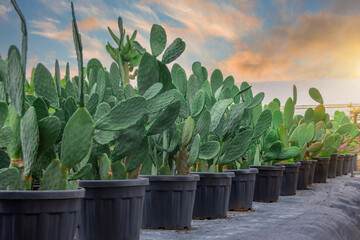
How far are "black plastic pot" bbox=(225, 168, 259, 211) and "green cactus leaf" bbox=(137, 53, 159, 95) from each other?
0.92 m

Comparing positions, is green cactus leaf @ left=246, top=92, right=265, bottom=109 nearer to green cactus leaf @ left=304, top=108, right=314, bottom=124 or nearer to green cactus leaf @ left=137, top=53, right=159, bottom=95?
green cactus leaf @ left=137, top=53, right=159, bottom=95

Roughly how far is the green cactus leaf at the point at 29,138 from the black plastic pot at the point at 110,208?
12.3 inches

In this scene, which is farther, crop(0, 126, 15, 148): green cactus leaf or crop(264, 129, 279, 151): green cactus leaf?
crop(264, 129, 279, 151): green cactus leaf

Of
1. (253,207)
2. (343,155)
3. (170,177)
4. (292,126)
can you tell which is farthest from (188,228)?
(343,155)

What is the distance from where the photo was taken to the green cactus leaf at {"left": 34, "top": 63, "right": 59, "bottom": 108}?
5.20ft

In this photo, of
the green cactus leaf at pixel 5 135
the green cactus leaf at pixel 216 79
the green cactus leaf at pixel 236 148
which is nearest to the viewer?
the green cactus leaf at pixel 5 135

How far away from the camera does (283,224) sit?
81.7 inches

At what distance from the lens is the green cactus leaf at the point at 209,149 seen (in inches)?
83.7

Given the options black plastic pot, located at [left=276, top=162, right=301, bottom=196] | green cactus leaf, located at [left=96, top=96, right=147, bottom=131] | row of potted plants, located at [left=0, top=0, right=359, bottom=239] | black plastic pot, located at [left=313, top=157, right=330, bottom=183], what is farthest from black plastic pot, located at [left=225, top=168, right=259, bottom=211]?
black plastic pot, located at [left=313, top=157, right=330, bottom=183]

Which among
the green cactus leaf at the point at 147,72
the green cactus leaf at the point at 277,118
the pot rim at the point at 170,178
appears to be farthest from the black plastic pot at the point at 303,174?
the green cactus leaf at the point at 147,72

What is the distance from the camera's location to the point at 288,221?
2.15 m

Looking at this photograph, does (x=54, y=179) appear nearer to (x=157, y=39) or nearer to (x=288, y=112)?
(x=157, y=39)

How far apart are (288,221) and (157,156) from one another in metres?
0.64

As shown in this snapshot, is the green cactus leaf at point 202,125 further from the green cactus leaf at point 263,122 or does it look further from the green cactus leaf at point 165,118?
the green cactus leaf at point 263,122
